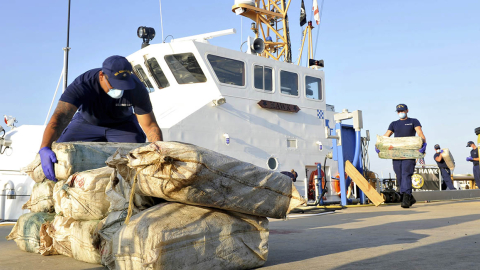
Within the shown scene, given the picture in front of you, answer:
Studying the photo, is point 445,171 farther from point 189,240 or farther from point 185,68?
point 189,240

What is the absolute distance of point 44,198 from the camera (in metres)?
3.55

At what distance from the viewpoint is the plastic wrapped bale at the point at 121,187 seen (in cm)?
245

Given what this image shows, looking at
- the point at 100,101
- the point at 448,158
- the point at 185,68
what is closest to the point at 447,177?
the point at 448,158

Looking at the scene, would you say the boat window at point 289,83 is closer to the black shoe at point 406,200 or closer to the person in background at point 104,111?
the black shoe at point 406,200

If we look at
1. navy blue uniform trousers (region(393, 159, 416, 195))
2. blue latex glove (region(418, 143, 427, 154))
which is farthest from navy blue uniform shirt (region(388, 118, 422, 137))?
navy blue uniform trousers (region(393, 159, 416, 195))

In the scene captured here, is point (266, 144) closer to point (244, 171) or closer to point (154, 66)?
point (154, 66)

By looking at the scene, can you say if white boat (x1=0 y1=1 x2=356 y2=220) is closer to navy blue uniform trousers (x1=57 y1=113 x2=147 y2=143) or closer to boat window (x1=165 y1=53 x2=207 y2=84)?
boat window (x1=165 y1=53 x2=207 y2=84)

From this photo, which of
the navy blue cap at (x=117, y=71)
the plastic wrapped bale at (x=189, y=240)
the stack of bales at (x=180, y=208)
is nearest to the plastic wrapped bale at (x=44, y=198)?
the stack of bales at (x=180, y=208)

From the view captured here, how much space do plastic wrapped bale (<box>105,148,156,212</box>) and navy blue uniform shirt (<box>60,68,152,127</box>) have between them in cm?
92

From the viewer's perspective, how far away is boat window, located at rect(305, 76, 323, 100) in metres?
11.6

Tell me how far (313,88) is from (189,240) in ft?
32.7

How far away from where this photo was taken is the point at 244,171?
250 cm

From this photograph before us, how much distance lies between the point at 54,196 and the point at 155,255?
150 centimetres

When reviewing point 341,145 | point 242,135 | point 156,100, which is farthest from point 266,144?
point 156,100
